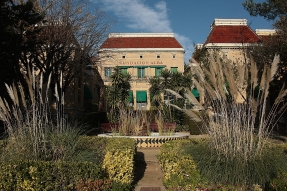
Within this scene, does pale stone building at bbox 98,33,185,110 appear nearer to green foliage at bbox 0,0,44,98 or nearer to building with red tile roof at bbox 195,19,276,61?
building with red tile roof at bbox 195,19,276,61

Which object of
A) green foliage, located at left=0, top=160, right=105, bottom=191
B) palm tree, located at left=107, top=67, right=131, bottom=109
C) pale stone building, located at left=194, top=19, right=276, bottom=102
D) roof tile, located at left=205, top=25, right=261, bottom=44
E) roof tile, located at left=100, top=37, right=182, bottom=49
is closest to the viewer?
green foliage, located at left=0, top=160, right=105, bottom=191

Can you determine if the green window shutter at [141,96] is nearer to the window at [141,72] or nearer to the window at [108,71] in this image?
the window at [141,72]

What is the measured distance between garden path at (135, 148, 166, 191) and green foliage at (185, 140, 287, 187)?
108 cm

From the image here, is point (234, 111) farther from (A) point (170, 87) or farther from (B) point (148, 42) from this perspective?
(B) point (148, 42)

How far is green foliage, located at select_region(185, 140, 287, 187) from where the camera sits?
5258mm

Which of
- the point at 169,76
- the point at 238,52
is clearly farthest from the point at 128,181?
the point at 238,52

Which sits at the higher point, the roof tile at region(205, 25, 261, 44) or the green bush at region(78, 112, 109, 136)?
the roof tile at region(205, 25, 261, 44)

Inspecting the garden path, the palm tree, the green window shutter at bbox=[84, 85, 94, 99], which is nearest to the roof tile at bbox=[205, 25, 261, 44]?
the palm tree

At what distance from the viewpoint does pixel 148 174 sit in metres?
7.32

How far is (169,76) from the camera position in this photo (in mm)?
25984

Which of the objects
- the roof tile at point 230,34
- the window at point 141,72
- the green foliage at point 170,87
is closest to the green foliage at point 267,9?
the green foliage at point 170,87

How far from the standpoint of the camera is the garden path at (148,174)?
20.2 ft

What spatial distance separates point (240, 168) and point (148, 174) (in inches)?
104

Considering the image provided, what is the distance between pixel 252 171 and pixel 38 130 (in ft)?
15.1
